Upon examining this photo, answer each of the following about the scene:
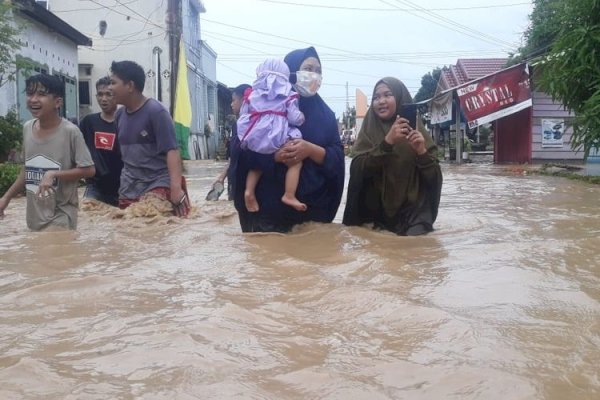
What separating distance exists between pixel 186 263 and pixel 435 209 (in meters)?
2.02

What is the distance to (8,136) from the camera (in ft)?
47.4

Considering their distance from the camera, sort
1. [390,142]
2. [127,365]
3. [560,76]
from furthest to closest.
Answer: [560,76], [390,142], [127,365]

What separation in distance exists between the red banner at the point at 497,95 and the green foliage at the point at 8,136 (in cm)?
1339

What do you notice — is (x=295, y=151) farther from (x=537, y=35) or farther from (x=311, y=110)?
(x=537, y=35)

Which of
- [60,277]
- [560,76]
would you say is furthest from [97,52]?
[60,277]

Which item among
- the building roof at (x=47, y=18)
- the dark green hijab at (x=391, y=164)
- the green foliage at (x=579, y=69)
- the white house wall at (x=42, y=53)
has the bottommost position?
the dark green hijab at (x=391, y=164)

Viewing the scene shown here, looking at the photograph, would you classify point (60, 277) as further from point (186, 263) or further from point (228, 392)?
point (228, 392)

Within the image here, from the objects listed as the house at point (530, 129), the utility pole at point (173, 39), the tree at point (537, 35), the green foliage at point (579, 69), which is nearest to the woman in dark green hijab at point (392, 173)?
the green foliage at point (579, 69)

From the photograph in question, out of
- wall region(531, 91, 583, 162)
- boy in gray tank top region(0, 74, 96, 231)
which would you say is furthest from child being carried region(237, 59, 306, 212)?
wall region(531, 91, 583, 162)

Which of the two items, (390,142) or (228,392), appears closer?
(228,392)

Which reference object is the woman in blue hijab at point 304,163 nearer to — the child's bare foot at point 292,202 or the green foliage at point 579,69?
the child's bare foot at point 292,202

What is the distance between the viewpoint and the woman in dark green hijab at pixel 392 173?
5.17 metres

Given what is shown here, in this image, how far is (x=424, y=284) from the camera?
3.61 m

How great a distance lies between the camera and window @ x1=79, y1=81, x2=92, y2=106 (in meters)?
26.9
